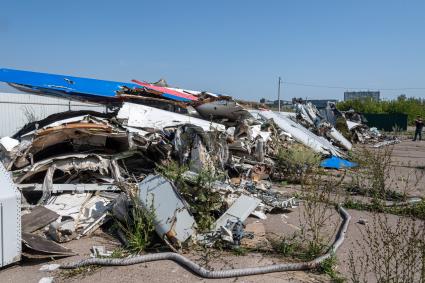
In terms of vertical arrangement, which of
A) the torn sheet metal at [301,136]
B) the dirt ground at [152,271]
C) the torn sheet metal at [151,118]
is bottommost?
the dirt ground at [152,271]

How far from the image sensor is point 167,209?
4.84 m

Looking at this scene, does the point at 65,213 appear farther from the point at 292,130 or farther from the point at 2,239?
the point at 292,130

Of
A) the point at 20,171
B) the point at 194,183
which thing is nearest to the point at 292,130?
the point at 194,183

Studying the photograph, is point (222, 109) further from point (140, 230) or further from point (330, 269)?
point (330, 269)

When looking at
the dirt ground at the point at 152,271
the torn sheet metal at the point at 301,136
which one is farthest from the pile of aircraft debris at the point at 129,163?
the torn sheet metal at the point at 301,136

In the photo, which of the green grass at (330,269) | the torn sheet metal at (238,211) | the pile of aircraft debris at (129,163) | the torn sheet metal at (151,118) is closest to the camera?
the green grass at (330,269)

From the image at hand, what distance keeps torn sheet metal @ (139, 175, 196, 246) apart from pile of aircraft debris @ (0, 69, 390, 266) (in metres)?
0.01

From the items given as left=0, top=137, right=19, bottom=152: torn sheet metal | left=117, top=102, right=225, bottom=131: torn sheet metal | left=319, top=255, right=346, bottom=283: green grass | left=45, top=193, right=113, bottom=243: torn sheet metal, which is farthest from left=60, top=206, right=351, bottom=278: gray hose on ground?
left=117, top=102, right=225, bottom=131: torn sheet metal

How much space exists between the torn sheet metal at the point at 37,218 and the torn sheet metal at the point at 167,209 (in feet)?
4.55

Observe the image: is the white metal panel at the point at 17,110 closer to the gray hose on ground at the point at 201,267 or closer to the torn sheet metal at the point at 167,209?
the torn sheet metal at the point at 167,209

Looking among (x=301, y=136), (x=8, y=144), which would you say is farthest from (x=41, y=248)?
(x=301, y=136)

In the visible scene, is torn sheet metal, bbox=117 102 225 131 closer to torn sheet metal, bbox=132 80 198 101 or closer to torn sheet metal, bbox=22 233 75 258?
torn sheet metal, bbox=132 80 198 101

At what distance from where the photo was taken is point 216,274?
3.88 m

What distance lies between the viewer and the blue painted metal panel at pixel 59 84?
891cm
